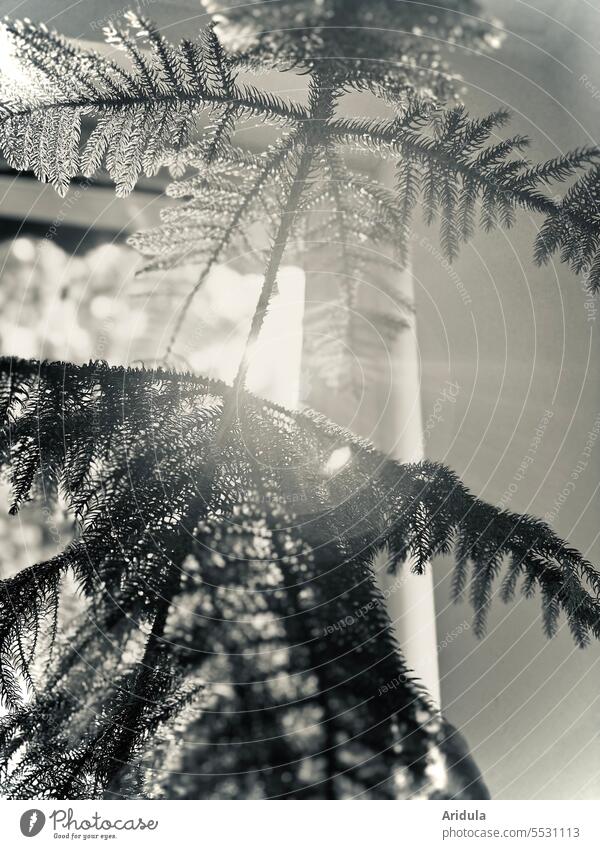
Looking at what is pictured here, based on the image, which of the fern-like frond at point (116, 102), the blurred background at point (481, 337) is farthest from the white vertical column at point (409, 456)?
the fern-like frond at point (116, 102)

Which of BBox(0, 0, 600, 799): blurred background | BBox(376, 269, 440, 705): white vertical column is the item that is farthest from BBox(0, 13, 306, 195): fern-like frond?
BBox(376, 269, 440, 705): white vertical column

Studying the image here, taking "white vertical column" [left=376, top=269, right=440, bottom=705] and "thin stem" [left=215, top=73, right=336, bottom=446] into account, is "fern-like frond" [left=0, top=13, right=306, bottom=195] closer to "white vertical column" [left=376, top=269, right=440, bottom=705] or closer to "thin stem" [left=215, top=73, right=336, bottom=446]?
"thin stem" [left=215, top=73, right=336, bottom=446]

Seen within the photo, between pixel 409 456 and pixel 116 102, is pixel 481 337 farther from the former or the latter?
pixel 116 102

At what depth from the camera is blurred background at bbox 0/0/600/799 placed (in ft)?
1.25

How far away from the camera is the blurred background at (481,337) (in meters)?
0.38

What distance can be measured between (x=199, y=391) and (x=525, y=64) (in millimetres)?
312

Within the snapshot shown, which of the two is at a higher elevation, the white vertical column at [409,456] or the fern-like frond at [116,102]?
the fern-like frond at [116,102]

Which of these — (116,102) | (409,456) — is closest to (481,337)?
(409,456)

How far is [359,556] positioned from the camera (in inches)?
15.4

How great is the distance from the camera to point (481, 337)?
1.34 ft

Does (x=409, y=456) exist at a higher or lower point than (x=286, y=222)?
lower

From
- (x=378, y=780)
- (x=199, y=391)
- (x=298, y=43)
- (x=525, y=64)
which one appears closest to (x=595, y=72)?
(x=525, y=64)

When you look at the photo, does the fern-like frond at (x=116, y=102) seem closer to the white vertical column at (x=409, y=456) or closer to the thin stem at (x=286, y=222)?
the thin stem at (x=286, y=222)

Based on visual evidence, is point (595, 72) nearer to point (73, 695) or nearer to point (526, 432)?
point (526, 432)
